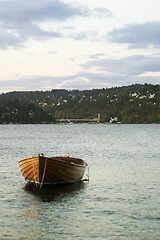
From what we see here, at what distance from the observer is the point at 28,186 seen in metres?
33.0

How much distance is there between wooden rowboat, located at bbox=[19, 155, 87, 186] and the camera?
30406mm

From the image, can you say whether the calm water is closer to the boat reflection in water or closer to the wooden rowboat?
the boat reflection in water

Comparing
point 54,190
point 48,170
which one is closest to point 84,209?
point 54,190

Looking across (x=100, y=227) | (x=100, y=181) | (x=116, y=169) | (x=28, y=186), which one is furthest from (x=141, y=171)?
(x=100, y=227)

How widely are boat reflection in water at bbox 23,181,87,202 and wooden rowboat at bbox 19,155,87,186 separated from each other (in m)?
0.49

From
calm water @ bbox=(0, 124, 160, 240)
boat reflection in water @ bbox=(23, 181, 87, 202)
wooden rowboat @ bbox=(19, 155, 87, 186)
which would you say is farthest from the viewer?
wooden rowboat @ bbox=(19, 155, 87, 186)

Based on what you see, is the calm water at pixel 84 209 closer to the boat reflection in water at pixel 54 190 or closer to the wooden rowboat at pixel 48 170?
the boat reflection in water at pixel 54 190

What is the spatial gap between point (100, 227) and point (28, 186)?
13014mm

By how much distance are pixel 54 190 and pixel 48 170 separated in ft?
5.41

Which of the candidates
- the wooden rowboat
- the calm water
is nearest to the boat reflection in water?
the calm water

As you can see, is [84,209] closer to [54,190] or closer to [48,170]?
[54,190]

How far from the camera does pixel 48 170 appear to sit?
101 feet

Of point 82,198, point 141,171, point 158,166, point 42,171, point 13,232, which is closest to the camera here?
point 13,232

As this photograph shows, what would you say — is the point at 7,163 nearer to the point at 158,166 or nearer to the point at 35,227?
the point at 158,166
